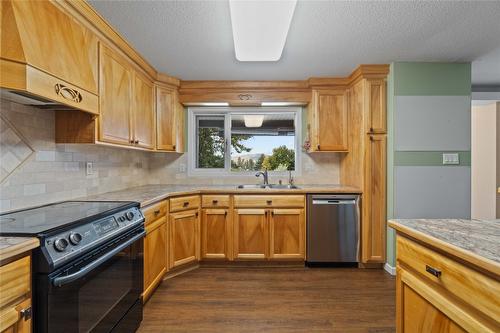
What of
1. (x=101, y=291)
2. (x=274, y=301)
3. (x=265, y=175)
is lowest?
Result: (x=274, y=301)

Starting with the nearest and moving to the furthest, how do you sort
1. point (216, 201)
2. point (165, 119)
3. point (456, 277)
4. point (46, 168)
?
point (456, 277)
point (46, 168)
point (216, 201)
point (165, 119)

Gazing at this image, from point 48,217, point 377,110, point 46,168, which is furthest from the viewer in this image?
point 377,110

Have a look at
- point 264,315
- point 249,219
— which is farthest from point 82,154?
point 264,315

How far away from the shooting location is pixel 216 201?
299 cm

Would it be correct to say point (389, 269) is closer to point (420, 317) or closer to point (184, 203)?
point (420, 317)

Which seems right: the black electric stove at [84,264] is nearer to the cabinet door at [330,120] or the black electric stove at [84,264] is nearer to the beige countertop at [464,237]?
the beige countertop at [464,237]

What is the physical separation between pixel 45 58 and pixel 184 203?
1773mm

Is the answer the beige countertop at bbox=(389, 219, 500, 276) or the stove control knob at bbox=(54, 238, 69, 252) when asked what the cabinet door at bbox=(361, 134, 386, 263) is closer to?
the beige countertop at bbox=(389, 219, 500, 276)

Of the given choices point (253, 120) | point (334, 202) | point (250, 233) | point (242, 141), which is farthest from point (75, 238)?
point (253, 120)

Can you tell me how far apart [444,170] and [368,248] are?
1169 mm

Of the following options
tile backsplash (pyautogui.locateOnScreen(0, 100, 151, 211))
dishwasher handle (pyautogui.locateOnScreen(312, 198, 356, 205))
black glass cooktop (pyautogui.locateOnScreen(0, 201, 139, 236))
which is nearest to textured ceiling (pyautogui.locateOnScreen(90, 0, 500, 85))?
tile backsplash (pyautogui.locateOnScreen(0, 100, 151, 211))

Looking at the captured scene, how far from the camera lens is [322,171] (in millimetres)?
3613

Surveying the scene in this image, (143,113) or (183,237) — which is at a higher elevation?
(143,113)

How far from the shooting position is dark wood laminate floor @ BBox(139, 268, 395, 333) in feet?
6.24
